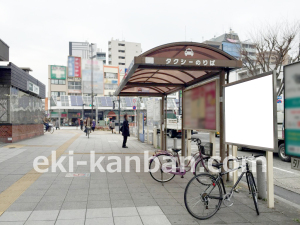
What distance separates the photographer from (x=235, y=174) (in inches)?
231

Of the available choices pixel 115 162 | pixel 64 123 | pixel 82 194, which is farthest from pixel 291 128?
pixel 64 123

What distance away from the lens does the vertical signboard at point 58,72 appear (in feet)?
220

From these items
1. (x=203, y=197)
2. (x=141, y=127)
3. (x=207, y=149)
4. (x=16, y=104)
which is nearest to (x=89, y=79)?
(x=141, y=127)

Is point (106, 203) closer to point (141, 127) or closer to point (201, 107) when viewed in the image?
point (201, 107)

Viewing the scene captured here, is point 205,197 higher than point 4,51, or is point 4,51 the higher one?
point 4,51

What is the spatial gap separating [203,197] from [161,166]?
2121 mm

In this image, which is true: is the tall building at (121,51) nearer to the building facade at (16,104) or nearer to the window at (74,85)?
the window at (74,85)

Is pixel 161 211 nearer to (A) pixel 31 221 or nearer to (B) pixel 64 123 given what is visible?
(A) pixel 31 221

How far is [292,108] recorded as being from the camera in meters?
4.00

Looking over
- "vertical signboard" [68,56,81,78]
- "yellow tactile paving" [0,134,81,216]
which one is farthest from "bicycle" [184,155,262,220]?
"vertical signboard" [68,56,81,78]

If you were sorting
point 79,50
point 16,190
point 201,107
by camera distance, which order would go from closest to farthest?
1. point 16,190
2. point 201,107
3. point 79,50

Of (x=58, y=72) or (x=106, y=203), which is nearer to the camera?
(x=106, y=203)

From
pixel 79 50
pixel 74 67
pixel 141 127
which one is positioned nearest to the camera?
pixel 141 127

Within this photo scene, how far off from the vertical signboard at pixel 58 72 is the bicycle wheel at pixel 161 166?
65.2 metres
